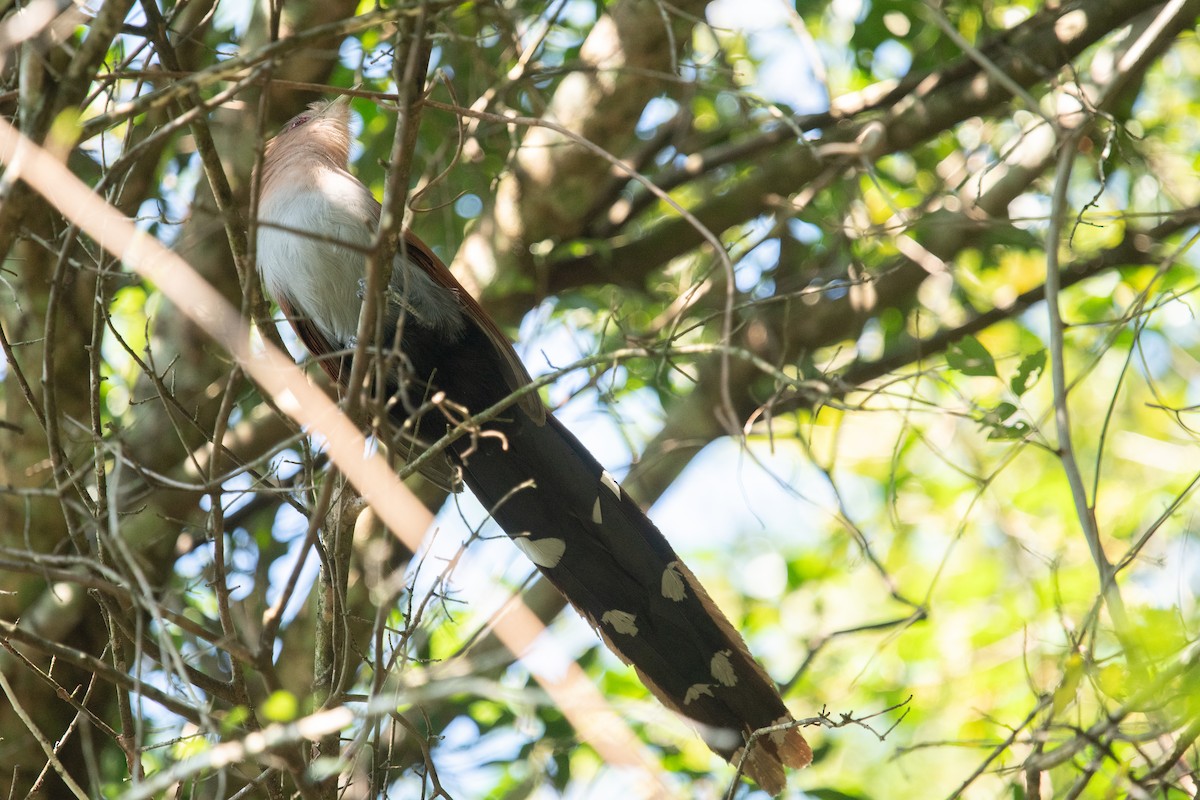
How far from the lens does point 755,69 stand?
15.3 feet

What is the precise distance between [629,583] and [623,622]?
0.10m

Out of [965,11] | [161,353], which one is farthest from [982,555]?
[161,353]

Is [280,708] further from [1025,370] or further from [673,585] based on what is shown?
[1025,370]

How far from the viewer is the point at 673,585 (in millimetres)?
2846

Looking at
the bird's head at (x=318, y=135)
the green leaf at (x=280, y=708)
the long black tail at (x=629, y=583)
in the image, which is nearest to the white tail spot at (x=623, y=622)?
the long black tail at (x=629, y=583)

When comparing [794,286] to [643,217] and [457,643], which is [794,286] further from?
[457,643]

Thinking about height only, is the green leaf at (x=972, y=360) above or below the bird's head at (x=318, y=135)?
below

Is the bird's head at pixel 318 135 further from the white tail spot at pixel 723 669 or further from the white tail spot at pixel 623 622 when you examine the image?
the white tail spot at pixel 723 669

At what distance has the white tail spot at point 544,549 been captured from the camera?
2.92m

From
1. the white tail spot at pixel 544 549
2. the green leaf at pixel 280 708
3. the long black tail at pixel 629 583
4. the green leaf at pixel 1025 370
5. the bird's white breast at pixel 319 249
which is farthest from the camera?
the bird's white breast at pixel 319 249

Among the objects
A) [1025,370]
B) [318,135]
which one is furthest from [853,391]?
[318,135]

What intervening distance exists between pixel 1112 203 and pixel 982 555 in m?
2.36

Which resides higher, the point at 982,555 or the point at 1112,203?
the point at 1112,203

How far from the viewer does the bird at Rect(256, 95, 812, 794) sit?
276 cm
